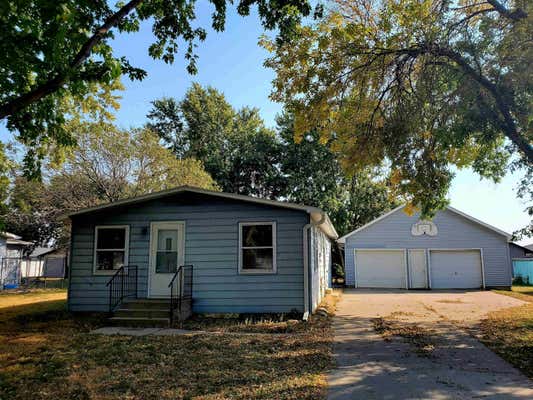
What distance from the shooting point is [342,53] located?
942 centimetres

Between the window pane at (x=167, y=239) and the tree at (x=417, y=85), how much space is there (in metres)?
4.57

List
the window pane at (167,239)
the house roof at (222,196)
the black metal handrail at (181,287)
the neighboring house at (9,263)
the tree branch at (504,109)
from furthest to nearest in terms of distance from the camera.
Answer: the neighboring house at (9,263) → the window pane at (167,239) → the house roof at (222,196) → the black metal handrail at (181,287) → the tree branch at (504,109)

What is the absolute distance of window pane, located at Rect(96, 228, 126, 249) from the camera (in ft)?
36.6

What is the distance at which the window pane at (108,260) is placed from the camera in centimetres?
1107

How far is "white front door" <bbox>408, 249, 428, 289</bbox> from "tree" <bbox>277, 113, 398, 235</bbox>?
7212mm

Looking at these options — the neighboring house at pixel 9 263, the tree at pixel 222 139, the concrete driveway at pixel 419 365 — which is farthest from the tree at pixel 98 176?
the concrete driveway at pixel 419 365

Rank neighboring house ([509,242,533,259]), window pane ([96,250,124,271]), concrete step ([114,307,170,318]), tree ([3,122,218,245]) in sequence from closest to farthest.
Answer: concrete step ([114,307,170,318])
window pane ([96,250,124,271])
tree ([3,122,218,245])
neighboring house ([509,242,533,259])

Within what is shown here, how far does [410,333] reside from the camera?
28.1 feet

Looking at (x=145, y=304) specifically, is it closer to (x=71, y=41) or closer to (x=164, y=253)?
(x=164, y=253)

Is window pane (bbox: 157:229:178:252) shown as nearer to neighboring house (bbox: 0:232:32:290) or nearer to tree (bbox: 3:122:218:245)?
tree (bbox: 3:122:218:245)

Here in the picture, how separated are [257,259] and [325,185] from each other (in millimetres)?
18349

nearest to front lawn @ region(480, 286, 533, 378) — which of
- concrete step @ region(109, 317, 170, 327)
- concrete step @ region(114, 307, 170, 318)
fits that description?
concrete step @ region(109, 317, 170, 327)

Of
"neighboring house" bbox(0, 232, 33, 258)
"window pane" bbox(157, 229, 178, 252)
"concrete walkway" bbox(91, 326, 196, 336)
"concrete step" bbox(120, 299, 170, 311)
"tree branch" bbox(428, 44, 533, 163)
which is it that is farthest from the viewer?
"neighboring house" bbox(0, 232, 33, 258)

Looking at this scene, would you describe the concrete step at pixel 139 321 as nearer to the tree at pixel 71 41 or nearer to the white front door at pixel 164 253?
the white front door at pixel 164 253
